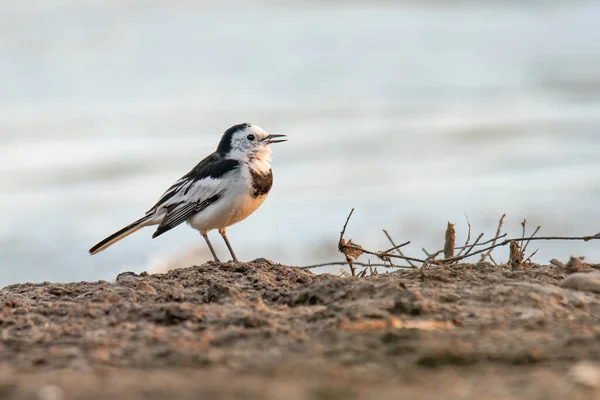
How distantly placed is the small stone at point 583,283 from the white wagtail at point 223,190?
4280 mm

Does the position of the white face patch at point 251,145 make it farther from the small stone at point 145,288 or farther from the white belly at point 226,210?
the small stone at point 145,288

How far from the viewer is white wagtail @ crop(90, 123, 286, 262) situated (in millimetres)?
10336

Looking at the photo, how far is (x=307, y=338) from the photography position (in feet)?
16.5

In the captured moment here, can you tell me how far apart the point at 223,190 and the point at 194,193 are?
1.20 ft

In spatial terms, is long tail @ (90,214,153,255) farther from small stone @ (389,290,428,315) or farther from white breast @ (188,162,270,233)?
small stone @ (389,290,428,315)

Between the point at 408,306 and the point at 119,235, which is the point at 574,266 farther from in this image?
the point at 119,235

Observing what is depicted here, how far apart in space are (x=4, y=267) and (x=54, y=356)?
30.7 feet

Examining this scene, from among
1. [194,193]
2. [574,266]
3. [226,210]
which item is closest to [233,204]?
[226,210]

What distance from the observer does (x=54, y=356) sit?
4852 millimetres

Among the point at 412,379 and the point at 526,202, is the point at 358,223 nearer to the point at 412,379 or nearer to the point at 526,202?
the point at 526,202

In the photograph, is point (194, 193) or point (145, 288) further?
point (194, 193)

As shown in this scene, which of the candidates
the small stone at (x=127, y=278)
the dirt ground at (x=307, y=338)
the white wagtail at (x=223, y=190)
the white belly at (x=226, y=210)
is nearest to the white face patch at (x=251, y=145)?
the white wagtail at (x=223, y=190)

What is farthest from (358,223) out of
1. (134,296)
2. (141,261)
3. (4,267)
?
(134,296)

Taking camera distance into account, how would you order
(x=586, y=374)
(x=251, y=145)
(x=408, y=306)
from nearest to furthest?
(x=586, y=374), (x=408, y=306), (x=251, y=145)
